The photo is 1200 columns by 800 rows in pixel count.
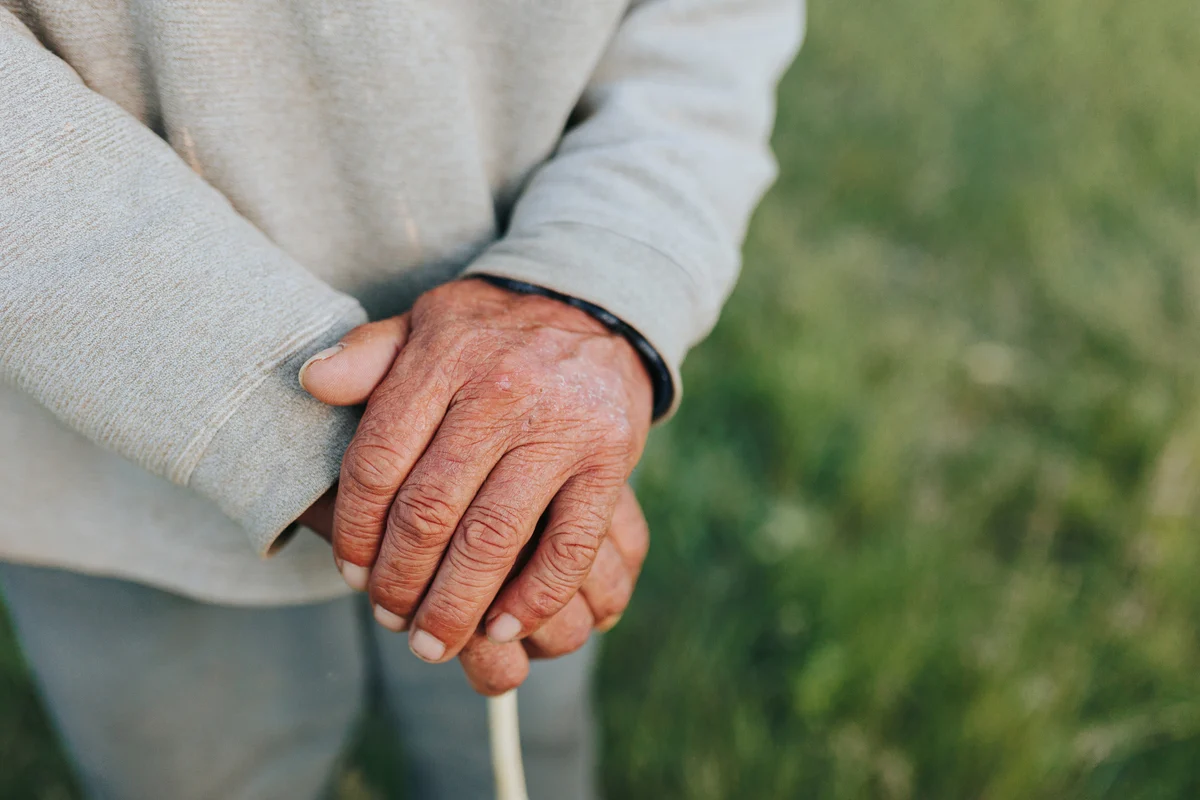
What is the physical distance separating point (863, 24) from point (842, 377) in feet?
7.77

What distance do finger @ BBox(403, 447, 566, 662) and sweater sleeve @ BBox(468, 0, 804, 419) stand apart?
0.18m

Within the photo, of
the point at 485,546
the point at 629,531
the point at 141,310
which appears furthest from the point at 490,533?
the point at 141,310

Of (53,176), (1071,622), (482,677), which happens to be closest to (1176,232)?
(1071,622)

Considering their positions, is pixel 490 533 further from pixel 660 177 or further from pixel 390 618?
pixel 660 177

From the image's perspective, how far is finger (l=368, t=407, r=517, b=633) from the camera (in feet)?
2.39

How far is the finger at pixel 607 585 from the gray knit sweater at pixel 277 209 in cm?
20

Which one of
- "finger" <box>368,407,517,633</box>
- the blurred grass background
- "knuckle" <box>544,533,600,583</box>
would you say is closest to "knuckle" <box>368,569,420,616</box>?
"finger" <box>368,407,517,633</box>

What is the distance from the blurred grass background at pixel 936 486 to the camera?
1.54m

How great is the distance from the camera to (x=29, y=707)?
1.67 metres

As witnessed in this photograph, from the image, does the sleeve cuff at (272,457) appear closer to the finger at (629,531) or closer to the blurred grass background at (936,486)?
the finger at (629,531)

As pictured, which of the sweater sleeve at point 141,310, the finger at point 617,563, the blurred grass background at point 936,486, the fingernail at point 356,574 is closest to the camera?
the sweater sleeve at point 141,310

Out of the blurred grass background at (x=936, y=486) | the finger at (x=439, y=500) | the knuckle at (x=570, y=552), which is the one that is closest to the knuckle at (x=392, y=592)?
the finger at (x=439, y=500)

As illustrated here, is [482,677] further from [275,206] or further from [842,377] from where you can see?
[842,377]

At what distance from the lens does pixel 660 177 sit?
3.03 feet
